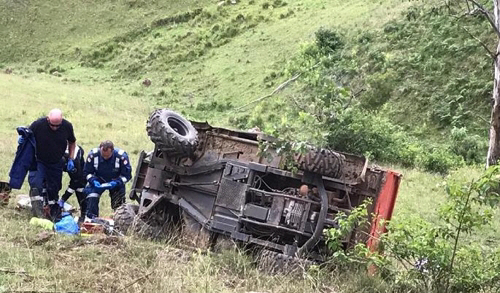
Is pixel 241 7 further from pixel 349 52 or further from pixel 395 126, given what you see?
pixel 395 126

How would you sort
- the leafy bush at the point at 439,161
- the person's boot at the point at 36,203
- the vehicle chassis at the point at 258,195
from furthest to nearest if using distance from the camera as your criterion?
1. the leafy bush at the point at 439,161
2. the person's boot at the point at 36,203
3. the vehicle chassis at the point at 258,195

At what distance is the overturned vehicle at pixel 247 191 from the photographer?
22.6 feet

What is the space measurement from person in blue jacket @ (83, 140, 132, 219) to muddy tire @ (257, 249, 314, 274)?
3415 mm

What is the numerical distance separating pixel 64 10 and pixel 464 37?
26.9m

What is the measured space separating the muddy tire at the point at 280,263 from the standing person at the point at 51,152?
3565 mm

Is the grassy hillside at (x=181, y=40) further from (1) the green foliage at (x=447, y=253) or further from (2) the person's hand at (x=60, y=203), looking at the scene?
(1) the green foliage at (x=447, y=253)

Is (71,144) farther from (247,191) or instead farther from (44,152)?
(247,191)

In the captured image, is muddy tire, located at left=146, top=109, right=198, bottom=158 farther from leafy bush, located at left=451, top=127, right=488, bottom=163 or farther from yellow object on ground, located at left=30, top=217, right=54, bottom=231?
leafy bush, located at left=451, top=127, right=488, bottom=163

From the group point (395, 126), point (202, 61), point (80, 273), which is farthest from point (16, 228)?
point (202, 61)

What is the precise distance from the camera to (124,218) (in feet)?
26.0

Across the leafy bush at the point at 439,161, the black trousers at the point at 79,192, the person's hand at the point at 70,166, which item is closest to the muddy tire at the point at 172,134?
the person's hand at the point at 70,166

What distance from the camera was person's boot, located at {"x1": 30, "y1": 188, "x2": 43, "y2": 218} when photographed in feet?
28.3

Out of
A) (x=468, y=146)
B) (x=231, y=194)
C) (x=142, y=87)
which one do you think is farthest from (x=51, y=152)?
(x=142, y=87)

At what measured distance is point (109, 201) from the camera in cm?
1045
